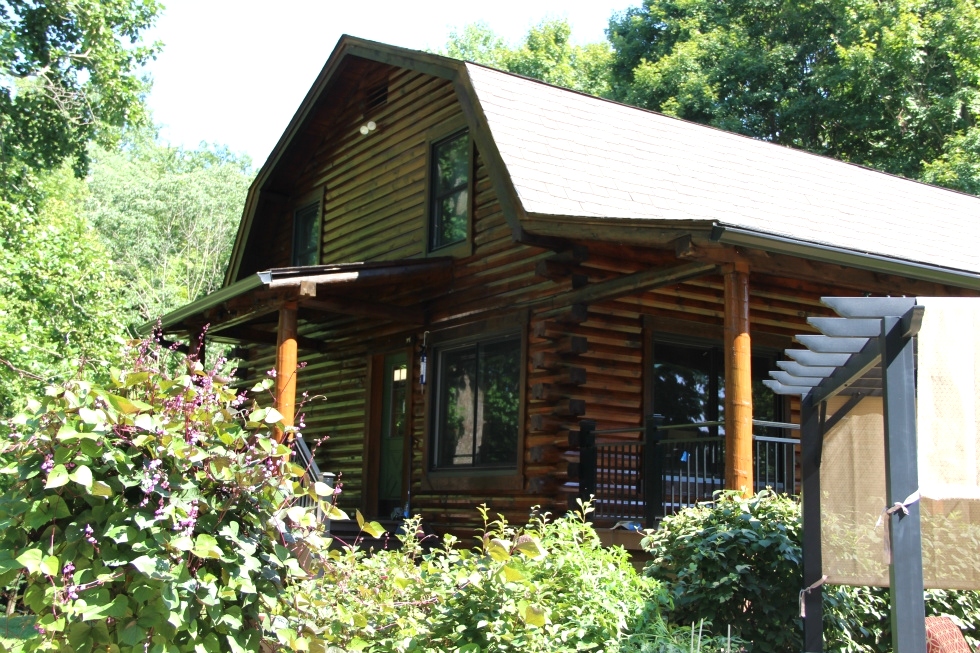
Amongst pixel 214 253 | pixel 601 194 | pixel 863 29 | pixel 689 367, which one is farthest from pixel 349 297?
pixel 214 253

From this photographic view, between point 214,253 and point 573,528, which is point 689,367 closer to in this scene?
point 573,528

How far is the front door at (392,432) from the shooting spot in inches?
544

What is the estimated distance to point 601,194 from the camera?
10.7m

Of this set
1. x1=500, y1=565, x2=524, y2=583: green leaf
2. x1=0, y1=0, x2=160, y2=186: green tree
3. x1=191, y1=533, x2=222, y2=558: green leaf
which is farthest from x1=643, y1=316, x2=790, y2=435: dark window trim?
x1=0, y1=0, x2=160, y2=186: green tree

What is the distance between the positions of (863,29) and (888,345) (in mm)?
26678

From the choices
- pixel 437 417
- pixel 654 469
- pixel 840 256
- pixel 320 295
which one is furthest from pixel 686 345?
pixel 320 295

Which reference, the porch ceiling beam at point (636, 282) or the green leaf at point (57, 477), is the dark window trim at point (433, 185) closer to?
the porch ceiling beam at point (636, 282)

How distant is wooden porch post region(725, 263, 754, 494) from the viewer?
8.09 m

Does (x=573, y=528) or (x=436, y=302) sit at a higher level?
(x=436, y=302)

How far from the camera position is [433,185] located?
44.1 feet

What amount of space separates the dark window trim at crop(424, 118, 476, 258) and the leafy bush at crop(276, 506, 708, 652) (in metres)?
6.63

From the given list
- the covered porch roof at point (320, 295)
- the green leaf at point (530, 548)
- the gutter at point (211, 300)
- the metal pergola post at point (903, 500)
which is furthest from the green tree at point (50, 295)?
the metal pergola post at point (903, 500)

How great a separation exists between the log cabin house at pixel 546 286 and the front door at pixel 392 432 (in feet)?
0.11

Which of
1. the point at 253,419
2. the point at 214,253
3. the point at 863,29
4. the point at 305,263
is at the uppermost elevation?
the point at 863,29
